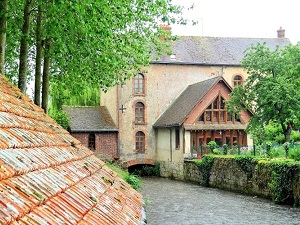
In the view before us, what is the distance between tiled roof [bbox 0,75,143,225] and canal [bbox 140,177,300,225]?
10.1 m

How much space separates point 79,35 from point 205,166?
82.2 feet

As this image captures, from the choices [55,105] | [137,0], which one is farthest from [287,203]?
[55,105]

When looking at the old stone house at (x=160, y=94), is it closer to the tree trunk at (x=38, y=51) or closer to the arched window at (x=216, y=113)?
the arched window at (x=216, y=113)

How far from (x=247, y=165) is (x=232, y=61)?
21.0 metres

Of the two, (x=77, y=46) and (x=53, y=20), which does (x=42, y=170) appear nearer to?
(x=53, y=20)

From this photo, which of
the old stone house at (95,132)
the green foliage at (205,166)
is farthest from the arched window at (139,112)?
the green foliage at (205,166)

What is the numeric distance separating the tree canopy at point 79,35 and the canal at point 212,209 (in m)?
4.89

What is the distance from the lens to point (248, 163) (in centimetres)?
2780

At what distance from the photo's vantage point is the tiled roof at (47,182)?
8.79ft

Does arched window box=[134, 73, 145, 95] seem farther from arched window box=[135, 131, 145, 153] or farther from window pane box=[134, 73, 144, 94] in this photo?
arched window box=[135, 131, 145, 153]

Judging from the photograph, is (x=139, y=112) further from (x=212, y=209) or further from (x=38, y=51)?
(x=38, y=51)

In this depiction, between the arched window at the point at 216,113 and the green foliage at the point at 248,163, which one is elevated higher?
the arched window at the point at 216,113

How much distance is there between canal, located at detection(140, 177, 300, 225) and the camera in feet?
62.4

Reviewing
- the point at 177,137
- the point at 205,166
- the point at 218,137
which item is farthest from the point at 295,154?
the point at 177,137
